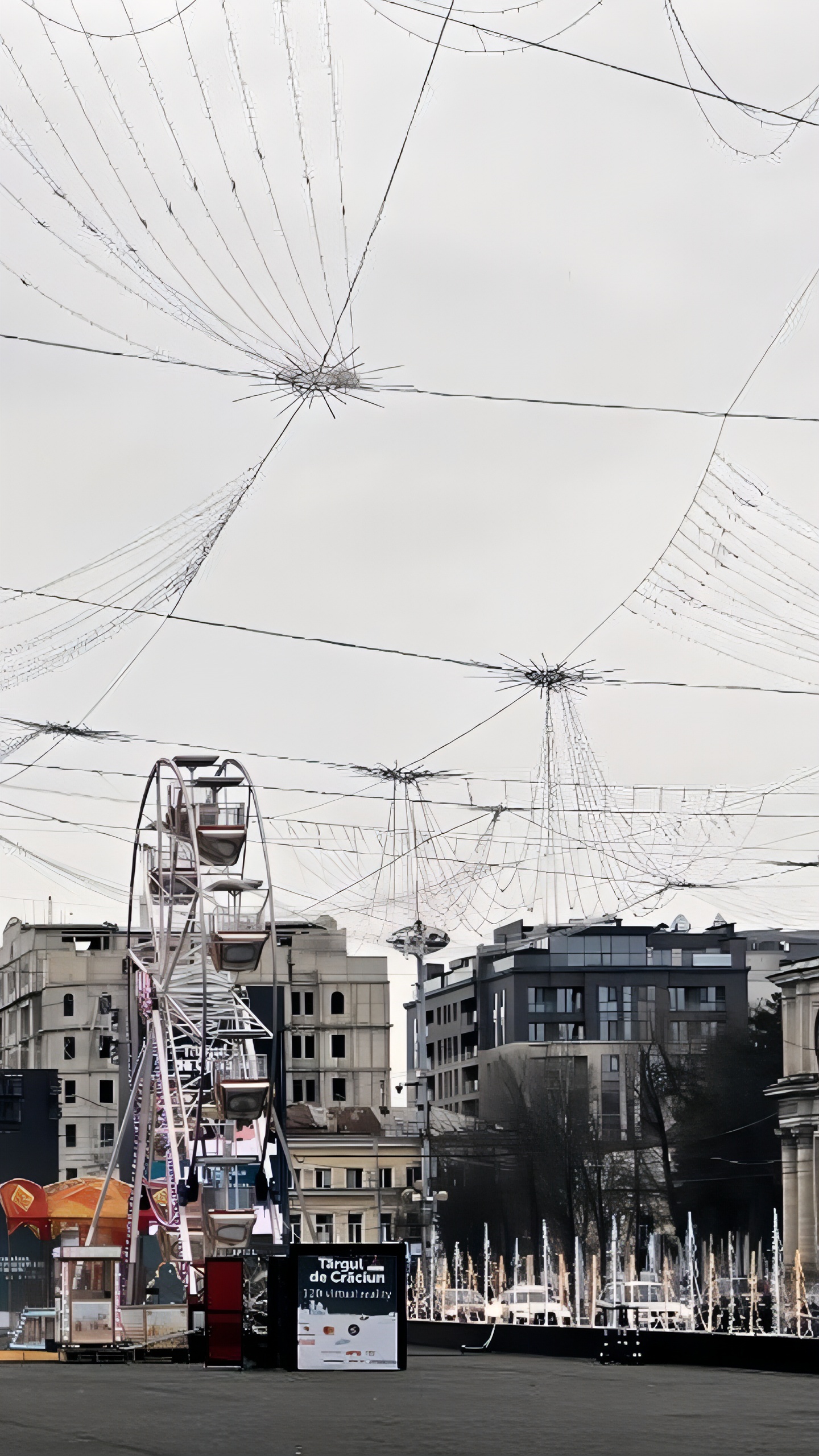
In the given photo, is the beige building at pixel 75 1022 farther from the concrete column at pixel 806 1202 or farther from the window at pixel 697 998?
the concrete column at pixel 806 1202

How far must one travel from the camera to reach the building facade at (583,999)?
137000mm

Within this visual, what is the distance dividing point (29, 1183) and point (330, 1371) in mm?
19641

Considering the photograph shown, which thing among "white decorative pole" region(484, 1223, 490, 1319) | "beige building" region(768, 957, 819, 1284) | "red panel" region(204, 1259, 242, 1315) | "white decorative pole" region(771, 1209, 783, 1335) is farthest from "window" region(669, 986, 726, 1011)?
"red panel" region(204, 1259, 242, 1315)

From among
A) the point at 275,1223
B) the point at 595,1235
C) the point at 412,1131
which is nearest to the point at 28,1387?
the point at 275,1223

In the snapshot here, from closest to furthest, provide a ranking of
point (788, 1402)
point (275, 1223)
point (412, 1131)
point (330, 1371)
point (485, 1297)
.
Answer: point (788, 1402)
point (330, 1371)
point (275, 1223)
point (485, 1297)
point (412, 1131)

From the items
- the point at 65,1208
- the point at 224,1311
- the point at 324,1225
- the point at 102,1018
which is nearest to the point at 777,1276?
the point at 65,1208

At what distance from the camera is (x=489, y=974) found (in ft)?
492

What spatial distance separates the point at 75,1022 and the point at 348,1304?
111442 mm

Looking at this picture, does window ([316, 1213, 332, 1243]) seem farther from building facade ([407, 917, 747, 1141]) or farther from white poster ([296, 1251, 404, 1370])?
white poster ([296, 1251, 404, 1370])

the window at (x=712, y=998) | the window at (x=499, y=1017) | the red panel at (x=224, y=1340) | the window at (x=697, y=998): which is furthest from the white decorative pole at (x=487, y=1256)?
the red panel at (x=224, y=1340)

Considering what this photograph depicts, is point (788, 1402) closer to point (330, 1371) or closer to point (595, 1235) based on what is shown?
point (330, 1371)

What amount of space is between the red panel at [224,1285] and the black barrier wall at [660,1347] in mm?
7626

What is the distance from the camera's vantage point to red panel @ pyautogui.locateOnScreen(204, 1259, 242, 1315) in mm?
31453

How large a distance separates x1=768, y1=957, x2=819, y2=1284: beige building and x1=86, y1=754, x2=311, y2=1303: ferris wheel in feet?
120
